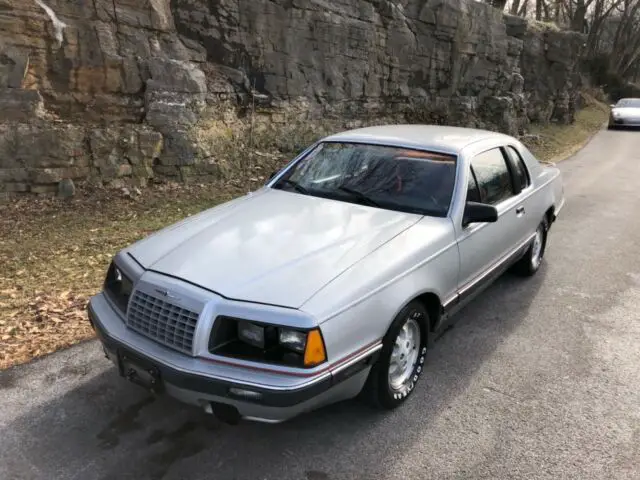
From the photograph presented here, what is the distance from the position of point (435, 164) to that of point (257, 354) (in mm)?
2121

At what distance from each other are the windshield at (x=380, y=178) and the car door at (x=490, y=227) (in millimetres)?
244

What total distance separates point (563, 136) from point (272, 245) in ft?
65.2

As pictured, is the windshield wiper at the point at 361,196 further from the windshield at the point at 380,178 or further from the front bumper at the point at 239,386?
the front bumper at the point at 239,386

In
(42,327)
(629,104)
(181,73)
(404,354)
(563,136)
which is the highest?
(181,73)

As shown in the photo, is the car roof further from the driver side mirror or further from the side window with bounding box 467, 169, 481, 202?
the driver side mirror

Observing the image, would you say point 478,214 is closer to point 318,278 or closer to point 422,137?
point 422,137

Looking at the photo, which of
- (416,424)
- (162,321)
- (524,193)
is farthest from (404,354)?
(524,193)

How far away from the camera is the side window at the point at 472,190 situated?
387 cm

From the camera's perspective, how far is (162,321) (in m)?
2.71

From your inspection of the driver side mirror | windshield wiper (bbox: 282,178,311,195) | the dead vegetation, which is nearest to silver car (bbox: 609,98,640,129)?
the dead vegetation

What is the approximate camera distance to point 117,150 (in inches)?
312

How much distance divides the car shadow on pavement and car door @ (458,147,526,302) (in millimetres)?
764

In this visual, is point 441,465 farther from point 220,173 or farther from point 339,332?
point 220,173

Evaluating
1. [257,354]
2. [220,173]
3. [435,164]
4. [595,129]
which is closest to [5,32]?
[220,173]
